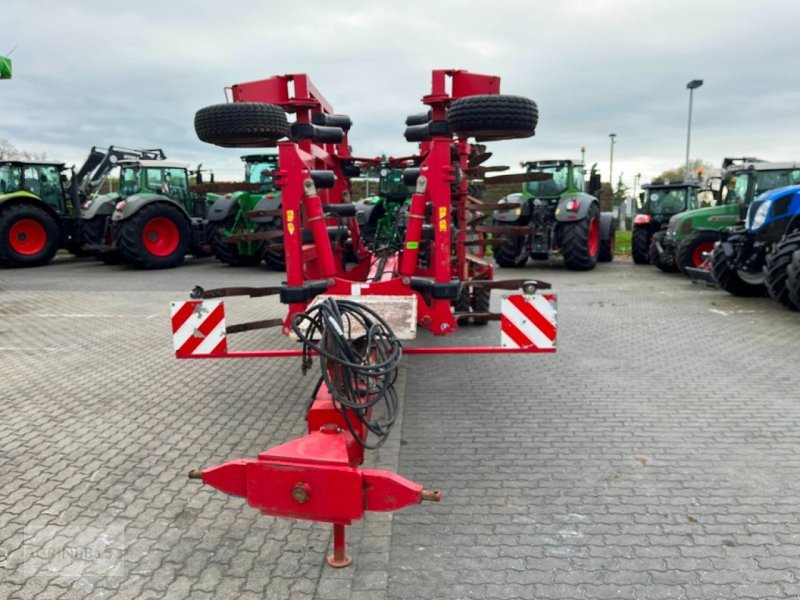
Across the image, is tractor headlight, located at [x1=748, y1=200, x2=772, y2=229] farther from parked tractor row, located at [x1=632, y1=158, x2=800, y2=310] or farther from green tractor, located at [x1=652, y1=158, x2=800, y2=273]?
green tractor, located at [x1=652, y1=158, x2=800, y2=273]

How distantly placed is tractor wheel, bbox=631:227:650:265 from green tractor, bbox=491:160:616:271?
0.86m

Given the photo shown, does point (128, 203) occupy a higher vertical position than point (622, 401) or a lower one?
higher

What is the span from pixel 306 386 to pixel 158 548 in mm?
2393

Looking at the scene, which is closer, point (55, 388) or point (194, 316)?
point (194, 316)

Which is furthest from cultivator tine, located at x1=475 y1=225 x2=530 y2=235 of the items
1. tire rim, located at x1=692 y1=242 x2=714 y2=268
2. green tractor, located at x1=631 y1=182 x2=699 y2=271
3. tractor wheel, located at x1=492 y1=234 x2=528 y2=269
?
green tractor, located at x1=631 y1=182 x2=699 y2=271

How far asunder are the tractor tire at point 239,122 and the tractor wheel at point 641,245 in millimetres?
12939

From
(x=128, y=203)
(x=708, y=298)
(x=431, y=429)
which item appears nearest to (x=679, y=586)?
(x=431, y=429)

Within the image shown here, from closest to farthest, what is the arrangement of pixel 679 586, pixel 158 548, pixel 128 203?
pixel 679 586 < pixel 158 548 < pixel 128 203

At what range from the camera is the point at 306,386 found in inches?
201

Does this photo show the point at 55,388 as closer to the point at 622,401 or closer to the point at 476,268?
the point at 476,268

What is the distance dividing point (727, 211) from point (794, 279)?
474 cm

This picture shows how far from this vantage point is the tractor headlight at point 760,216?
8664 millimetres

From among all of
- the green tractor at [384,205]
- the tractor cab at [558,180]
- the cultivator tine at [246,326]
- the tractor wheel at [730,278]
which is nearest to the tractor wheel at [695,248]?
the tractor wheel at [730,278]

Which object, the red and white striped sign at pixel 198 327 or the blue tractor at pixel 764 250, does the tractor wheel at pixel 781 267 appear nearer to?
the blue tractor at pixel 764 250
